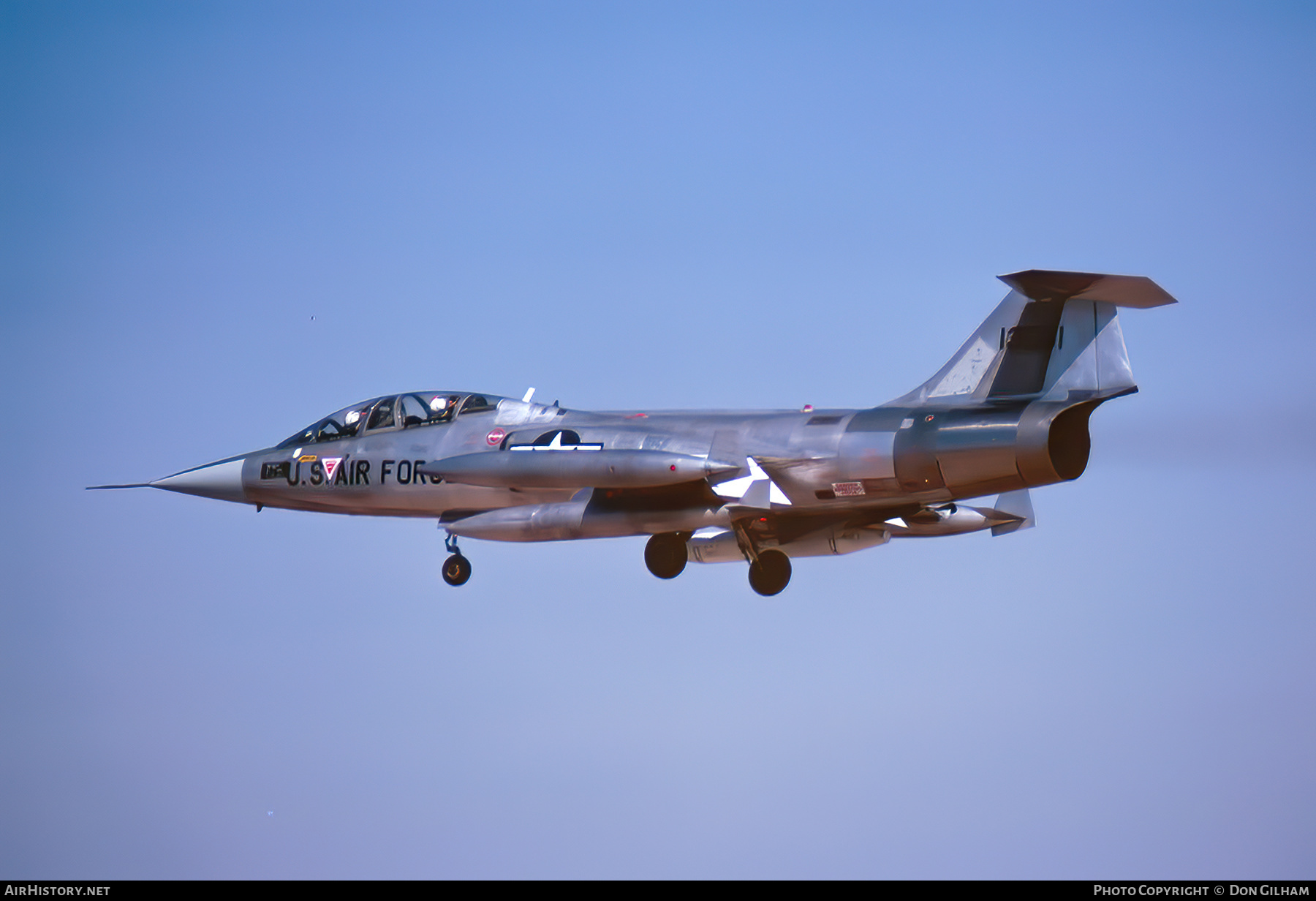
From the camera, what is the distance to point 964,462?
2144 cm

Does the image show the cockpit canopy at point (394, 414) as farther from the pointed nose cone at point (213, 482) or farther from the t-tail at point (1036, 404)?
the t-tail at point (1036, 404)

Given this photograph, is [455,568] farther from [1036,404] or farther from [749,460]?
[1036,404]

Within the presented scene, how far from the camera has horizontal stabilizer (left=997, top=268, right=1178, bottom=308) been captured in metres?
20.4

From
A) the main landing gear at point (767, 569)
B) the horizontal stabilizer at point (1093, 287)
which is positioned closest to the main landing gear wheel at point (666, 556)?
the main landing gear at point (767, 569)

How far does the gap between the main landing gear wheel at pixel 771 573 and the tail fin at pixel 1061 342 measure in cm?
381

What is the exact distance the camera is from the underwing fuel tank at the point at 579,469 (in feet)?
73.4

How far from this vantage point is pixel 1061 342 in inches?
861

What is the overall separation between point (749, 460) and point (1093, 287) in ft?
15.6

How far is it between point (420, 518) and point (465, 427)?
1661 millimetres

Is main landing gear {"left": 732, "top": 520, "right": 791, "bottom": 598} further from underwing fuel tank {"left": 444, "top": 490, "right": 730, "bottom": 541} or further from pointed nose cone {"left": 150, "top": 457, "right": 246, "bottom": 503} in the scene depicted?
pointed nose cone {"left": 150, "top": 457, "right": 246, "bottom": 503}

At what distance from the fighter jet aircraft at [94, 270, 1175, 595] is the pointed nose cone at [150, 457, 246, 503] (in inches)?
1.0

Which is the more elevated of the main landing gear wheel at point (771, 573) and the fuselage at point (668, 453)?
the fuselage at point (668, 453)

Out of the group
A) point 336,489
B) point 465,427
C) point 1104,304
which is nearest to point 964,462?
point 1104,304

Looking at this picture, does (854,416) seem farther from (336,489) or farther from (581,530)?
(336,489)
